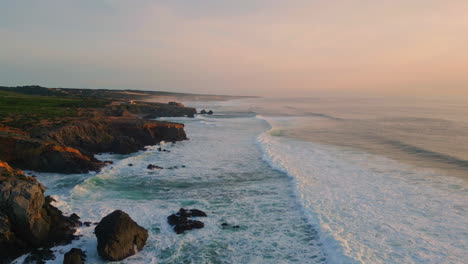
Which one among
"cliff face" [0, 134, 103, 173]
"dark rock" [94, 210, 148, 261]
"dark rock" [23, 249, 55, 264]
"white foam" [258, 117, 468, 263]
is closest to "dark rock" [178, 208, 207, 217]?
"dark rock" [94, 210, 148, 261]

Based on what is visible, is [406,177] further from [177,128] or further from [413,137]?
[177,128]

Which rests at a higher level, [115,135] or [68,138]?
[68,138]

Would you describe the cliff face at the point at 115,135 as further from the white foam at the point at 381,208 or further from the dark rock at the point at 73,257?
the dark rock at the point at 73,257

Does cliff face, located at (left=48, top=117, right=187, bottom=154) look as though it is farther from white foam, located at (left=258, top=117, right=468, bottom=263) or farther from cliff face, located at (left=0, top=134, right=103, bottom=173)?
white foam, located at (left=258, top=117, right=468, bottom=263)

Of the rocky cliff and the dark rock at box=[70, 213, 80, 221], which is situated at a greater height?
the rocky cliff

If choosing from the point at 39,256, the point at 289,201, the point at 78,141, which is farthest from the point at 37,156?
the point at 289,201

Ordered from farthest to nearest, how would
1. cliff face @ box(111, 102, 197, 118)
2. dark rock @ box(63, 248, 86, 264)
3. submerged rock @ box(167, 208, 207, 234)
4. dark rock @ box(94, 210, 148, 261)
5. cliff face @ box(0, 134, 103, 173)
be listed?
cliff face @ box(111, 102, 197, 118) → cliff face @ box(0, 134, 103, 173) → submerged rock @ box(167, 208, 207, 234) → dark rock @ box(94, 210, 148, 261) → dark rock @ box(63, 248, 86, 264)

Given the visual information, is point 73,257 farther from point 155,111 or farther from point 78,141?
point 155,111
